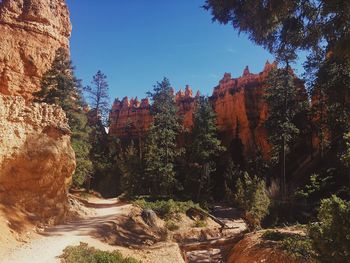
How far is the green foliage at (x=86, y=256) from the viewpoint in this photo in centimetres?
1373

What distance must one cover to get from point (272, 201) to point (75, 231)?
16.6m

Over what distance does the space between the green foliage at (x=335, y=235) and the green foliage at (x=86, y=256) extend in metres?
9.48

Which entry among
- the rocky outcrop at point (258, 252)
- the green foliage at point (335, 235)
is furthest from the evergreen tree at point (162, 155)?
the green foliage at point (335, 235)

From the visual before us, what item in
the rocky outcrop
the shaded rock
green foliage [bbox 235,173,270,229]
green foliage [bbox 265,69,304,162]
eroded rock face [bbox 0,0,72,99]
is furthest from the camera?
eroded rock face [bbox 0,0,72,99]

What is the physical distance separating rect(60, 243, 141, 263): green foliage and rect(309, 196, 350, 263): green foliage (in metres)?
9.48

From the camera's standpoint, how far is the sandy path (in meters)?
13.4

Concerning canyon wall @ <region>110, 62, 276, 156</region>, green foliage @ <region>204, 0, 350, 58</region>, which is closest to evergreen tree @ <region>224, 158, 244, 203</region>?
canyon wall @ <region>110, 62, 276, 156</region>

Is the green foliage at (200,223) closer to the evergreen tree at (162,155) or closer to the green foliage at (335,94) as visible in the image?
the evergreen tree at (162,155)

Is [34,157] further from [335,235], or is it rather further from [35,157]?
[335,235]

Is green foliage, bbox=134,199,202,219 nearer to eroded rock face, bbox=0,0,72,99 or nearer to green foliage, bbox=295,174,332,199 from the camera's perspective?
green foliage, bbox=295,174,332,199

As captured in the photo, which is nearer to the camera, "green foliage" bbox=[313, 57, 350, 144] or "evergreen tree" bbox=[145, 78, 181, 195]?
"green foliage" bbox=[313, 57, 350, 144]

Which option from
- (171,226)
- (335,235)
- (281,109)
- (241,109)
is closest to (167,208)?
(171,226)

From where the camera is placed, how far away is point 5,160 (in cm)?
1628

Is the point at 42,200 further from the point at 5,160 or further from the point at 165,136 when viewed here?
the point at 165,136
